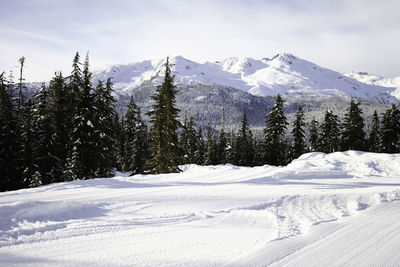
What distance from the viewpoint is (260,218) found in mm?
5605

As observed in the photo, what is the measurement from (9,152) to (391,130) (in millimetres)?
52554

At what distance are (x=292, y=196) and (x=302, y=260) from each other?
3706 mm

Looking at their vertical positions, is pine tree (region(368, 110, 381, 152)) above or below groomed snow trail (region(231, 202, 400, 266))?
above

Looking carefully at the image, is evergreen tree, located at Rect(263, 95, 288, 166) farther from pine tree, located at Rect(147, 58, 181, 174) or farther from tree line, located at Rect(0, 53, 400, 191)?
pine tree, located at Rect(147, 58, 181, 174)

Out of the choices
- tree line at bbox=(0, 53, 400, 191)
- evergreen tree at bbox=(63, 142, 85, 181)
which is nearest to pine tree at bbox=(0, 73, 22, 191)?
tree line at bbox=(0, 53, 400, 191)

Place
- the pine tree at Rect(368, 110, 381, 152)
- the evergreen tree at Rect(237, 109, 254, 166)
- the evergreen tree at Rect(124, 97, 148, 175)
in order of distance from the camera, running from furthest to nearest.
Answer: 1. the evergreen tree at Rect(237, 109, 254, 166)
2. the pine tree at Rect(368, 110, 381, 152)
3. the evergreen tree at Rect(124, 97, 148, 175)

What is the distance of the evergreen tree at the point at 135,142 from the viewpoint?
3509 centimetres

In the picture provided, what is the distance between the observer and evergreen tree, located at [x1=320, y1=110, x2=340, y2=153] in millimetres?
41000

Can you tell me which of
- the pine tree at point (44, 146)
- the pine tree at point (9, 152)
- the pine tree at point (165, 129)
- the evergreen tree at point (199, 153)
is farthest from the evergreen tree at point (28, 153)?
the evergreen tree at point (199, 153)

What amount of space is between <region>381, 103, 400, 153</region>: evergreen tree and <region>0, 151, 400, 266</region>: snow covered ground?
41841 mm

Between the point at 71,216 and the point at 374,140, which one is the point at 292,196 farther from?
the point at 374,140

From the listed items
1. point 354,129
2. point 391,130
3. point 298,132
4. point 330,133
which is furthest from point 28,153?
point 391,130

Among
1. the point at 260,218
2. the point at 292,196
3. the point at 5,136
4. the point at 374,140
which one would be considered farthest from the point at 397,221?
the point at 374,140

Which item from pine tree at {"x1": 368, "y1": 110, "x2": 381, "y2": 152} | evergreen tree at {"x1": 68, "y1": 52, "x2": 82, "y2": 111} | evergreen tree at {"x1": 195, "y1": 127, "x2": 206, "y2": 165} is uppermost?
evergreen tree at {"x1": 68, "y1": 52, "x2": 82, "y2": 111}
